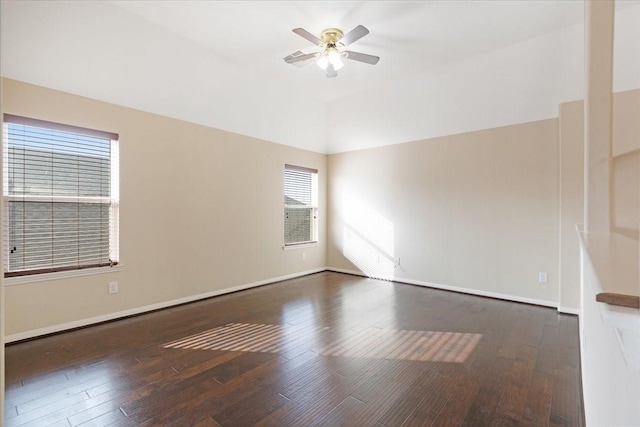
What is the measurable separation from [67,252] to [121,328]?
0.99 meters

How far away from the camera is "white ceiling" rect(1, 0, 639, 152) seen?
9.31ft

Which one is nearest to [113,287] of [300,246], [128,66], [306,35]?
[128,66]

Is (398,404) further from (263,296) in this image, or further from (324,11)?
(324,11)

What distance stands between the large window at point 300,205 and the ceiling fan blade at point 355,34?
2.77m

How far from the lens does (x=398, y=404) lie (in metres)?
1.97

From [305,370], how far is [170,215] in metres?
2.66

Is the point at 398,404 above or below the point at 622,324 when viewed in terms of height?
below

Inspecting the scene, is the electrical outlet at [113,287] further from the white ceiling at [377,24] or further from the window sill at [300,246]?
the white ceiling at [377,24]

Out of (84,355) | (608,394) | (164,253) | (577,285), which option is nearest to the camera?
(608,394)

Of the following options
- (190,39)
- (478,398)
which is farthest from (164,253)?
(478,398)

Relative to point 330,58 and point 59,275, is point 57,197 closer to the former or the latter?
Answer: point 59,275

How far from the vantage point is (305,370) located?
7.83 ft

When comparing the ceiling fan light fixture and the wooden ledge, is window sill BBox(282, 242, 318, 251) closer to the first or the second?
the ceiling fan light fixture

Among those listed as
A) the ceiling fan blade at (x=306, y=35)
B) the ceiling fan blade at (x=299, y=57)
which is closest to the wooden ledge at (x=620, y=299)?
the ceiling fan blade at (x=306, y=35)
